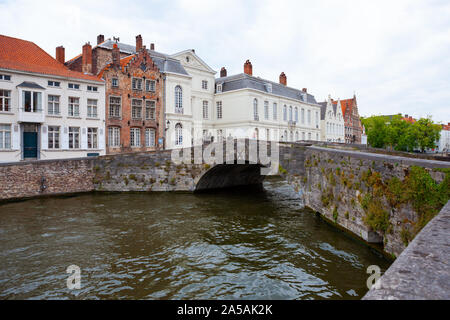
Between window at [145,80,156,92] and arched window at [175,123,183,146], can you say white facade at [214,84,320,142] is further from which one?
window at [145,80,156,92]

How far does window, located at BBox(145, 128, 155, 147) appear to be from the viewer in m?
24.5

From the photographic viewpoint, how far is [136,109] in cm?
2378

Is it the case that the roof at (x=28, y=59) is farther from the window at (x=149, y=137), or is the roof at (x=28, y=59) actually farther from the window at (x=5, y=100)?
the window at (x=149, y=137)

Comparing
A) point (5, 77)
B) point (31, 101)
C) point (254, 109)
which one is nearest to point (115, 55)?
point (31, 101)

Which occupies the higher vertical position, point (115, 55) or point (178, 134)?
point (115, 55)

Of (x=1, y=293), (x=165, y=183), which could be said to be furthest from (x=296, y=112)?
(x=1, y=293)

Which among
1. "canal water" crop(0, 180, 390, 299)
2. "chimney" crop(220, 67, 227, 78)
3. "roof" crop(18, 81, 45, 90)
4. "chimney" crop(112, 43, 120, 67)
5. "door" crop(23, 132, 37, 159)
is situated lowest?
"canal water" crop(0, 180, 390, 299)

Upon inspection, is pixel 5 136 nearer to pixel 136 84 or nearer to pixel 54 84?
pixel 54 84

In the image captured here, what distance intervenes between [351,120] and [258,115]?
27603 mm

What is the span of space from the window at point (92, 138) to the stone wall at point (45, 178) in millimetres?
4803

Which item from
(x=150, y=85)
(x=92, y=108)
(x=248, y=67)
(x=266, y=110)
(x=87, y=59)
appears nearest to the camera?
(x=92, y=108)

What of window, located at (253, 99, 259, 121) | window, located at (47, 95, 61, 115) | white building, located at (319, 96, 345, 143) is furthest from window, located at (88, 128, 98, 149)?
white building, located at (319, 96, 345, 143)
